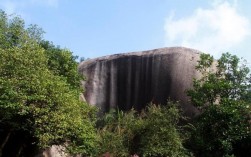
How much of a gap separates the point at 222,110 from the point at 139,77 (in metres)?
5.81

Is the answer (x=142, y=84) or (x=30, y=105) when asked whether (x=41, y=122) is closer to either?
(x=30, y=105)

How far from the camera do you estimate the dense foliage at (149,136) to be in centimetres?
1569

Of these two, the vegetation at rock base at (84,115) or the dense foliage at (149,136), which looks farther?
the dense foliage at (149,136)

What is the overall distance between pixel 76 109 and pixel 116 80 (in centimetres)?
743

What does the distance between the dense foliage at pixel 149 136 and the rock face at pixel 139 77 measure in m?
2.45

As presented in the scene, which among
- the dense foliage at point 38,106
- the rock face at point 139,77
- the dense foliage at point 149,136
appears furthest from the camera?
the rock face at point 139,77

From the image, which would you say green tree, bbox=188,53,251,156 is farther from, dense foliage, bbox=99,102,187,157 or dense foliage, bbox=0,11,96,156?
dense foliage, bbox=0,11,96,156

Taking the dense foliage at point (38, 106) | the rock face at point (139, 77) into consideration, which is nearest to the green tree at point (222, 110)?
the rock face at point (139, 77)

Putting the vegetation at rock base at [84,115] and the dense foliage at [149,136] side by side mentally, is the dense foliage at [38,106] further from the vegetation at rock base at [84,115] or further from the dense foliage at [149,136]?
the dense foliage at [149,136]

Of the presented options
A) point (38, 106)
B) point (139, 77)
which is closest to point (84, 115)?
point (38, 106)

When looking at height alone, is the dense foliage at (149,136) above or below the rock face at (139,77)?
below

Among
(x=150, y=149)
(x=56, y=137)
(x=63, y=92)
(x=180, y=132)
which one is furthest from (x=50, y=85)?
(x=180, y=132)

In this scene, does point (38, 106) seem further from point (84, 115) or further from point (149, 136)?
point (149, 136)

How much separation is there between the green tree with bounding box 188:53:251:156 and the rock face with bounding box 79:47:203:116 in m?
2.41
